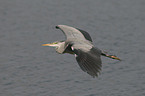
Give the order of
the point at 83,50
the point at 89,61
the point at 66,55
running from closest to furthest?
the point at 89,61 → the point at 83,50 → the point at 66,55

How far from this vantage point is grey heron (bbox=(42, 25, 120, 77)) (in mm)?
11234

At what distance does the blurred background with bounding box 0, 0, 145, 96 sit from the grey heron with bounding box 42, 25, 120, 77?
1.55 m

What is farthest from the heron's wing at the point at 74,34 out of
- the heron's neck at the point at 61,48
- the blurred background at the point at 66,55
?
the blurred background at the point at 66,55

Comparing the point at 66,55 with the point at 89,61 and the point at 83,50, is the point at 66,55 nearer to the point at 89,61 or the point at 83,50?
the point at 83,50

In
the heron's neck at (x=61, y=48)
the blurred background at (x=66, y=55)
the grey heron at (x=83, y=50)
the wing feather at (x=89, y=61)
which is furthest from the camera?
the blurred background at (x=66, y=55)

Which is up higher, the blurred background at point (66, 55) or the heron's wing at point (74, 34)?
the heron's wing at point (74, 34)

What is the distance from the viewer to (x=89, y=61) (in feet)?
37.6

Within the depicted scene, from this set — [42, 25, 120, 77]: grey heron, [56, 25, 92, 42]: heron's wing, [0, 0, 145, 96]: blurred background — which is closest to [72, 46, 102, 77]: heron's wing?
[42, 25, 120, 77]: grey heron

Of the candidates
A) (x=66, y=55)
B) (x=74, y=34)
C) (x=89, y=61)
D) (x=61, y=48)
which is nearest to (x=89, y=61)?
(x=89, y=61)

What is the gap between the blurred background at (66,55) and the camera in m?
14.2

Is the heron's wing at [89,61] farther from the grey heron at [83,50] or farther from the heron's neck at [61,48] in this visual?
the heron's neck at [61,48]

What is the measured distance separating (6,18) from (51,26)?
294cm

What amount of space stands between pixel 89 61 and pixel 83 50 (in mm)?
706

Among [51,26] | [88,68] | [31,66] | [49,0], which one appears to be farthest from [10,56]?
[49,0]
